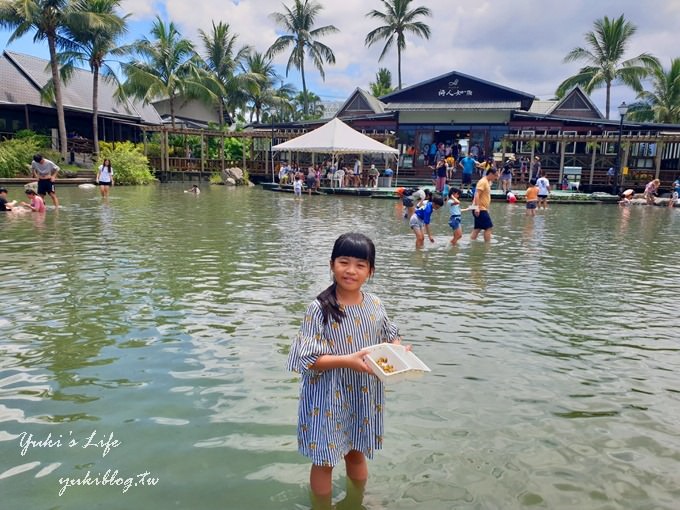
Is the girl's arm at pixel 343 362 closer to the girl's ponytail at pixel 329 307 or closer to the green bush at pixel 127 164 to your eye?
the girl's ponytail at pixel 329 307

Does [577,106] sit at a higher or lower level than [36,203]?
higher

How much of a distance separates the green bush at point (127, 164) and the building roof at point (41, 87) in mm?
5346

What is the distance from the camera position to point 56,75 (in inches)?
1107

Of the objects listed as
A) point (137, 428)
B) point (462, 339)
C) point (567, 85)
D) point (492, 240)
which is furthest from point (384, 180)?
point (137, 428)

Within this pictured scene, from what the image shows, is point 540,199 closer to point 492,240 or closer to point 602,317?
point 492,240

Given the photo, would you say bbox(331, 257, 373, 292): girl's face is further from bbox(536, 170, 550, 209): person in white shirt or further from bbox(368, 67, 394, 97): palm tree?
bbox(368, 67, 394, 97): palm tree

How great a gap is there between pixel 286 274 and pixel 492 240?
5.91 metres

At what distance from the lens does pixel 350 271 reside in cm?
252

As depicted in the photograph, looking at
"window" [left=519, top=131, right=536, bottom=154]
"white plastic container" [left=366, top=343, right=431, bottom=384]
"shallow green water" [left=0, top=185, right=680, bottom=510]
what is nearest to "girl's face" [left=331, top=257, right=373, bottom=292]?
"white plastic container" [left=366, top=343, right=431, bottom=384]

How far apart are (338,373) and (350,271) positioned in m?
0.50

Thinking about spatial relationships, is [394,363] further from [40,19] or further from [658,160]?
[40,19]

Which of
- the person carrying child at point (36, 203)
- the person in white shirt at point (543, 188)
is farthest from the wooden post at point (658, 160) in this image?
the person carrying child at point (36, 203)

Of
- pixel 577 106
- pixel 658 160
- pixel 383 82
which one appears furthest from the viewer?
pixel 383 82

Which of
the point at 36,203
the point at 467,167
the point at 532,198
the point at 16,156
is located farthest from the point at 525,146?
the point at 16,156
